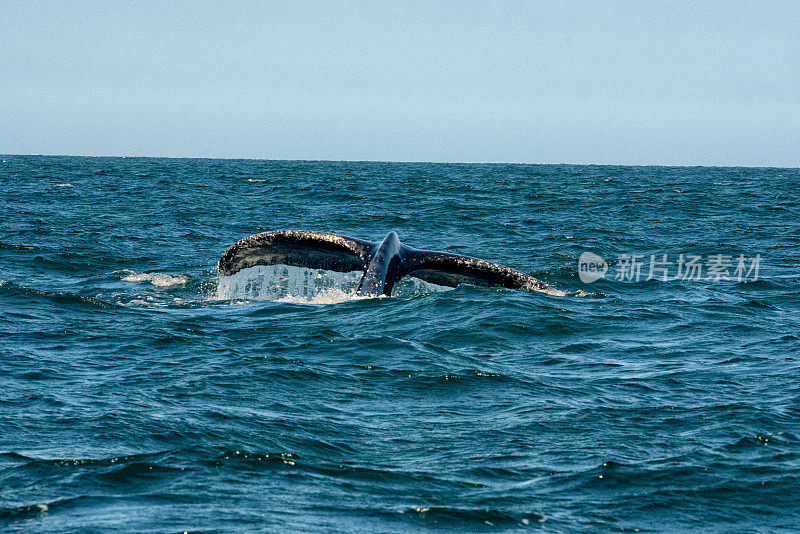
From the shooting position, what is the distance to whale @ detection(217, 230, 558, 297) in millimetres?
12266

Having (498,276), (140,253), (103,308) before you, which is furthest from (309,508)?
(140,253)

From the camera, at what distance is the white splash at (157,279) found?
49.2 feet

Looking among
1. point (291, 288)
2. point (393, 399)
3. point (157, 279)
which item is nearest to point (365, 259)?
point (291, 288)

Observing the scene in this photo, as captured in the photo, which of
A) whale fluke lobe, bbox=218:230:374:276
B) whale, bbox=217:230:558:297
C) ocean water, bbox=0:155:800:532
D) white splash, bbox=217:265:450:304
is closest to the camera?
ocean water, bbox=0:155:800:532

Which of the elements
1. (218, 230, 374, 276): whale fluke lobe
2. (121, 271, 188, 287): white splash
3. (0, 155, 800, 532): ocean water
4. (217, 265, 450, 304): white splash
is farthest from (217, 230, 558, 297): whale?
(121, 271, 188, 287): white splash

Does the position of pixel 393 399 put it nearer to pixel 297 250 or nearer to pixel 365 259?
pixel 365 259

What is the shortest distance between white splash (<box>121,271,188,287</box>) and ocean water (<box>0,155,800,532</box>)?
7 centimetres

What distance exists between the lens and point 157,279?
15398mm

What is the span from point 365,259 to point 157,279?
15.6ft

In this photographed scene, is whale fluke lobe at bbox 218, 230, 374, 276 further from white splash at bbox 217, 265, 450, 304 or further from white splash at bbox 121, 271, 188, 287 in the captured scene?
white splash at bbox 121, 271, 188, 287

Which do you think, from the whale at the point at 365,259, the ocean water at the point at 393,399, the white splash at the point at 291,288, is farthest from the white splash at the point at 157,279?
the whale at the point at 365,259

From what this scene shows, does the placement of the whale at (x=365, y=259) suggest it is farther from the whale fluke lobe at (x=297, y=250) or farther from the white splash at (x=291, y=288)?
the white splash at (x=291, y=288)

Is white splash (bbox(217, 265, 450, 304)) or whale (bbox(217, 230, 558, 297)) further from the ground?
whale (bbox(217, 230, 558, 297))

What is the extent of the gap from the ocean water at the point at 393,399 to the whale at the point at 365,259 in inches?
18.9
